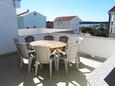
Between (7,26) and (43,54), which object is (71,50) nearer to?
(43,54)

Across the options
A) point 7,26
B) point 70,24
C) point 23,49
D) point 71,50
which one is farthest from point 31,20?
point 71,50

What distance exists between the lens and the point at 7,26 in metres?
5.71

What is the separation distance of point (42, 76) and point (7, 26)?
3.24 metres

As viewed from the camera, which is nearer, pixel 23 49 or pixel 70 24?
pixel 23 49

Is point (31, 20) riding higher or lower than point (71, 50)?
higher

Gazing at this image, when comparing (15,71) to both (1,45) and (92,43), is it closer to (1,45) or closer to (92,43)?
(1,45)

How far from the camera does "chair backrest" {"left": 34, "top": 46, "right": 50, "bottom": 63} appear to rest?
11.3 feet

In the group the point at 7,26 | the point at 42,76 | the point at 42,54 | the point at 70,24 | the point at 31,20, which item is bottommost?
the point at 42,76

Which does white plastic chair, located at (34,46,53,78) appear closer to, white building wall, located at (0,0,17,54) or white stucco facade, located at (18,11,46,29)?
white building wall, located at (0,0,17,54)

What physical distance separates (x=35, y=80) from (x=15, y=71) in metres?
0.93

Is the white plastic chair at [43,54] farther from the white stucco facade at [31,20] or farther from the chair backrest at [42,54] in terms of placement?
the white stucco facade at [31,20]

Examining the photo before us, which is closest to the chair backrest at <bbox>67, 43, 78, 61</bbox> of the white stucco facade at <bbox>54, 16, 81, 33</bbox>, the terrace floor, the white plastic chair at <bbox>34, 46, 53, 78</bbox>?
the terrace floor

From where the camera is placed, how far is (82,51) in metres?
5.65

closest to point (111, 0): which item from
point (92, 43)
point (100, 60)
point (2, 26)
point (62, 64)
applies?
point (92, 43)
